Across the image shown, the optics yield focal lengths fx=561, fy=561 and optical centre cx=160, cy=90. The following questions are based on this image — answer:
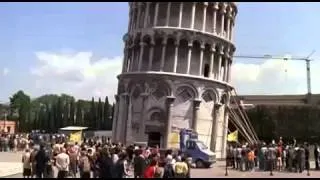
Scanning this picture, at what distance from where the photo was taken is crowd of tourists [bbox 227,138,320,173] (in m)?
34.4

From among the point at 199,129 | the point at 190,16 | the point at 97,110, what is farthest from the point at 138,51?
the point at 97,110

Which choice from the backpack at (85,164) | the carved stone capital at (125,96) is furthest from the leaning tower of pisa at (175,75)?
the backpack at (85,164)

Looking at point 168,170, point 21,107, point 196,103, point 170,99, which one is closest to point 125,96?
point 170,99

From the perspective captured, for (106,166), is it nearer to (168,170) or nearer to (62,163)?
(62,163)

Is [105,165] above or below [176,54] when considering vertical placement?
below

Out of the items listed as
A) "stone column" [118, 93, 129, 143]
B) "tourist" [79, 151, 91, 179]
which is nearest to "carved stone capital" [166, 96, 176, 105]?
"stone column" [118, 93, 129, 143]

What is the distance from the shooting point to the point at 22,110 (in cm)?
13625

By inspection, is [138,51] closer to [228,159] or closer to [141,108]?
[141,108]

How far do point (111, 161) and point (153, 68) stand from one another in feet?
121

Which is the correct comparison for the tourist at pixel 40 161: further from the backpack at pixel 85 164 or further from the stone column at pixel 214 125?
the stone column at pixel 214 125

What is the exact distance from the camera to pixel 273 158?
34.8 m

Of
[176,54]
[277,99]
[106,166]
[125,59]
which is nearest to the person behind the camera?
[106,166]

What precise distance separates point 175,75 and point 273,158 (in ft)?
71.5

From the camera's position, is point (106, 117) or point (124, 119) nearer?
point (124, 119)
